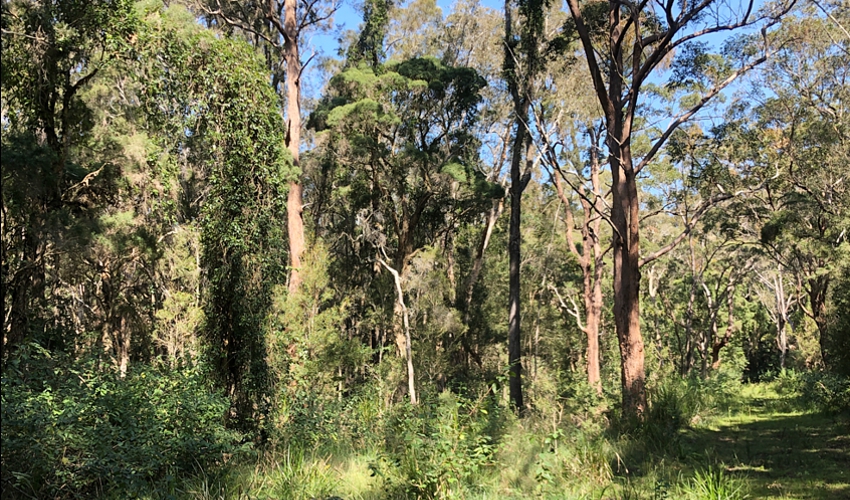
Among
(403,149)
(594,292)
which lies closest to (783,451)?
(594,292)

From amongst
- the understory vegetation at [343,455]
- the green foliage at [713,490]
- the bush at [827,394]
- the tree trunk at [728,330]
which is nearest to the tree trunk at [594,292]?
the bush at [827,394]

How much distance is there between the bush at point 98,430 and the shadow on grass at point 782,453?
5576 mm

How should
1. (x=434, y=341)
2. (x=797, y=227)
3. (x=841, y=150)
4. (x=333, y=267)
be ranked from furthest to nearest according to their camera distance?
(x=333, y=267) → (x=434, y=341) → (x=797, y=227) → (x=841, y=150)

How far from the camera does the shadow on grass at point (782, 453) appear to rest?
5.51 meters

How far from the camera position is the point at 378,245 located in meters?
21.7

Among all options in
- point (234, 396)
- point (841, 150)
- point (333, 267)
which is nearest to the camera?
point (234, 396)

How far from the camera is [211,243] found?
773cm

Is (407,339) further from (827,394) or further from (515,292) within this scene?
(827,394)

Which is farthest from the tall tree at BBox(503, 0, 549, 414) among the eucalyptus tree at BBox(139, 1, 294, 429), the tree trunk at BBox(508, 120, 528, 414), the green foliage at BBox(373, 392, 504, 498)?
the green foliage at BBox(373, 392, 504, 498)

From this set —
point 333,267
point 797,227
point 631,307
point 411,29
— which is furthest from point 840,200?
point 333,267

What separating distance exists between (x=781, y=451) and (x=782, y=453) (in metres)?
0.18

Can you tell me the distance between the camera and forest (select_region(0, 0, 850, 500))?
553 centimetres

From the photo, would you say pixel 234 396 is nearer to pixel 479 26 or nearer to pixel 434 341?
pixel 434 341

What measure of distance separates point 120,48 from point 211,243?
11.8 feet
